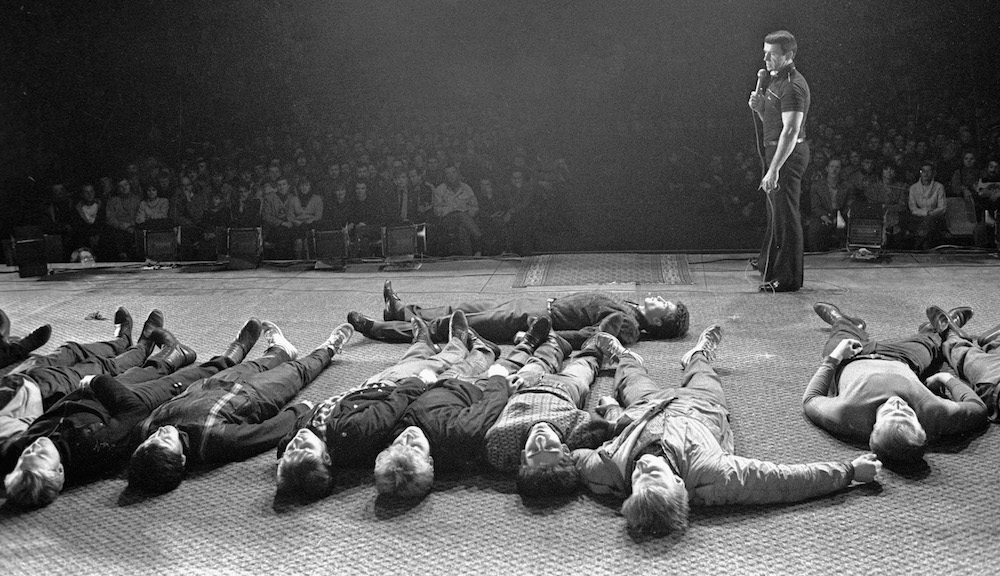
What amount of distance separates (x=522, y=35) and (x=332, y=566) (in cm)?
913

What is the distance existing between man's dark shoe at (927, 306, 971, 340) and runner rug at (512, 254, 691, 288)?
7.41ft

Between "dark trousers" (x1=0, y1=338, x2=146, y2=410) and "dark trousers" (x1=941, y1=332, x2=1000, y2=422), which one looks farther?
"dark trousers" (x1=0, y1=338, x2=146, y2=410)

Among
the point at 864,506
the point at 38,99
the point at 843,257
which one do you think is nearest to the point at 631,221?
the point at 843,257

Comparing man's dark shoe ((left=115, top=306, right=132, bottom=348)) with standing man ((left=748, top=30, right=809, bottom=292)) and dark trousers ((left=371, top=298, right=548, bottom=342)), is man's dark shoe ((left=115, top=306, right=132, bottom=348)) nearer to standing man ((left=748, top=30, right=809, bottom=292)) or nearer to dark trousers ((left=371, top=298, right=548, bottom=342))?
dark trousers ((left=371, top=298, right=548, bottom=342))

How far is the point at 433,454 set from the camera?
3.25 meters

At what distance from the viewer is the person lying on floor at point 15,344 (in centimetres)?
460

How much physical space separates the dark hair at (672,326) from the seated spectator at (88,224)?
19.5 ft

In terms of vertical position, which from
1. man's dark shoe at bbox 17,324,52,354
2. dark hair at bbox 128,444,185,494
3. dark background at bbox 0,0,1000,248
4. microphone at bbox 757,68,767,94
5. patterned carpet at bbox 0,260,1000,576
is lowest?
patterned carpet at bbox 0,260,1000,576

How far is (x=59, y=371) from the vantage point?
397 centimetres

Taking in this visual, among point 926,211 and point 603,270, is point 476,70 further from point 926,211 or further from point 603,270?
point 926,211

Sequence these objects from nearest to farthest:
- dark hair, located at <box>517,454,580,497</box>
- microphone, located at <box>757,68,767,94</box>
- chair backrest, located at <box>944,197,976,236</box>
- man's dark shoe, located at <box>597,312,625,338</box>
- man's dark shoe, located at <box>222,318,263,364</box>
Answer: dark hair, located at <box>517,454,580,497</box> → man's dark shoe, located at <box>222,318,263,364</box> → man's dark shoe, located at <box>597,312,625,338</box> → microphone, located at <box>757,68,767,94</box> → chair backrest, located at <box>944,197,976,236</box>

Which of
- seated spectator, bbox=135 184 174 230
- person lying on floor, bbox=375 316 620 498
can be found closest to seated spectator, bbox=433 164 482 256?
seated spectator, bbox=135 184 174 230

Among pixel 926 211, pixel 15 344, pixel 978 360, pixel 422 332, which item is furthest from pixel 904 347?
pixel 15 344

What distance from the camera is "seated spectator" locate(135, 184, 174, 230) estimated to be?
8.51 meters
